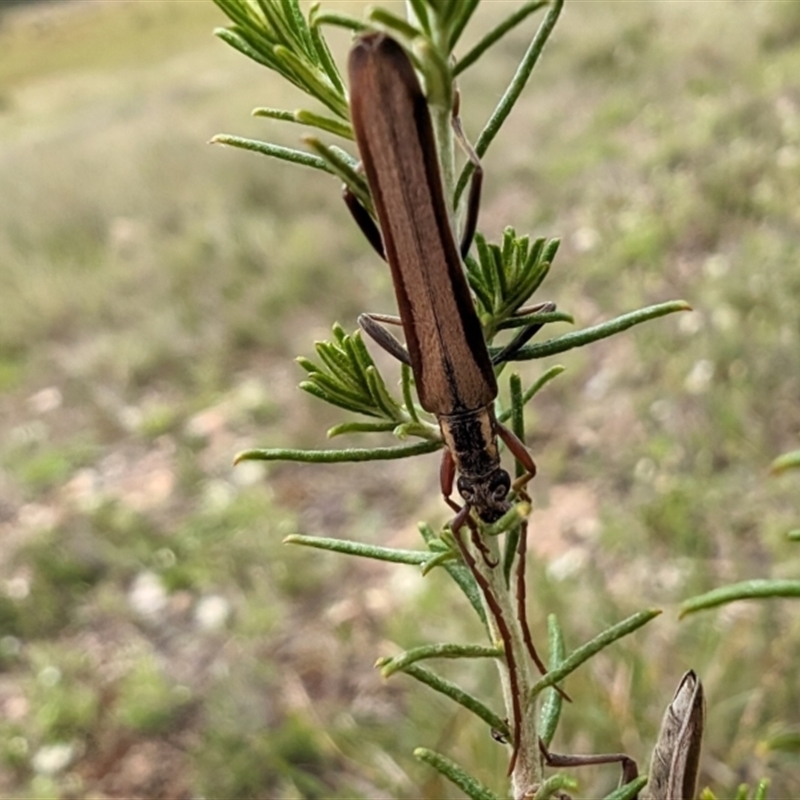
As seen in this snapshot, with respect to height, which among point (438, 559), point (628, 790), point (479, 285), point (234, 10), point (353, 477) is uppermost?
point (353, 477)

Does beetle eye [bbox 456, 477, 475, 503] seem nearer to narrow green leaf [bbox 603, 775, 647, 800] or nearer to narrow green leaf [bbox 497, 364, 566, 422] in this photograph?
narrow green leaf [bbox 497, 364, 566, 422]

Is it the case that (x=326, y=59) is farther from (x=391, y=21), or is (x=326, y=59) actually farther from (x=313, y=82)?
(x=391, y=21)

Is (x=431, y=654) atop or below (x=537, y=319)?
below

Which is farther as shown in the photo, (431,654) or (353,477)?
(353,477)

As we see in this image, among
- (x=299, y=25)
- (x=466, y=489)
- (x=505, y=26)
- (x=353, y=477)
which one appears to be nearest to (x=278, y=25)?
(x=299, y=25)

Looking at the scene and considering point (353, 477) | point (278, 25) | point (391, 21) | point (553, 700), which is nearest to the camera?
point (391, 21)

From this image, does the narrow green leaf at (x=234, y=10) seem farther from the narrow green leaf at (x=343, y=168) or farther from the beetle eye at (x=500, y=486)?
the beetle eye at (x=500, y=486)

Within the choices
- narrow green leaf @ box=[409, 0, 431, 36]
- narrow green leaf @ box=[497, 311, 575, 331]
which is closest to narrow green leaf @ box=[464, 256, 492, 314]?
narrow green leaf @ box=[497, 311, 575, 331]
